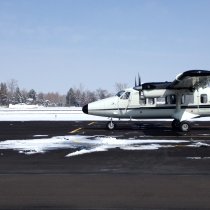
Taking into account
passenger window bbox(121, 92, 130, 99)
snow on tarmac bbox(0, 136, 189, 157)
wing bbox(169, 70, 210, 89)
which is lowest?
snow on tarmac bbox(0, 136, 189, 157)

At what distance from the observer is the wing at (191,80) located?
773 inches

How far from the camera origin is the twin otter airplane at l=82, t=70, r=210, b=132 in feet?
A: 76.9

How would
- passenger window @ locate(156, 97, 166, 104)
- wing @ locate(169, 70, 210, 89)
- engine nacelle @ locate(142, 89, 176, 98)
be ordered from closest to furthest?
wing @ locate(169, 70, 210, 89) < engine nacelle @ locate(142, 89, 176, 98) < passenger window @ locate(156, 97, 166, 104)

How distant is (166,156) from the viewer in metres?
12.5

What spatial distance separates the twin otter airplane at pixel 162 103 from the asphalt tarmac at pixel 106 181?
1035 centimetres

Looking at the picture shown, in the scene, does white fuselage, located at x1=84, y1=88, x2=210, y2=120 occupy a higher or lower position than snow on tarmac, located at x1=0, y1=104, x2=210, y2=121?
higher

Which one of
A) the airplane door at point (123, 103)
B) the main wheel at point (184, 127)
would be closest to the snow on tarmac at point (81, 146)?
the main wheel at point (184, 127)

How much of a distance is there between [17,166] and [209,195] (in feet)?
18.8

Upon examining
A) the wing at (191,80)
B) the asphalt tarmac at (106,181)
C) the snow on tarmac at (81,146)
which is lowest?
the asphalt tarmac at (106,181)

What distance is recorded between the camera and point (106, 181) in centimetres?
843

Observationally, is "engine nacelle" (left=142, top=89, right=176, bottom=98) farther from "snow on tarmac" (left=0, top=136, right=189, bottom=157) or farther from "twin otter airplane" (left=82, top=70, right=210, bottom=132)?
"snow on tarmac" (left=0, top=136, right=189, bottom=157)

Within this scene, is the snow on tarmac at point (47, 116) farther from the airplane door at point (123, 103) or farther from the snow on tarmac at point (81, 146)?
the snow on tarmac at point (81, 146)

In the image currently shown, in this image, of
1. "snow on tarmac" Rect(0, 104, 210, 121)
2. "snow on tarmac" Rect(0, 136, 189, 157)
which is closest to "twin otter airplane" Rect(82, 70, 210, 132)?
"snow on tarmac" Rect(0, 136, 189, 157)

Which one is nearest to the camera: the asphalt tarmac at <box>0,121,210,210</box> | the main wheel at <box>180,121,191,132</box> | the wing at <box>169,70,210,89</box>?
the asphalt tarmac at <box>0,121,210,210</box>
